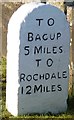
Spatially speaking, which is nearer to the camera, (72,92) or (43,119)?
(43,119)

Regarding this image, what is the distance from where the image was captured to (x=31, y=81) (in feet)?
16.3

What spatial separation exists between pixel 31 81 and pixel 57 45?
1.47 ft

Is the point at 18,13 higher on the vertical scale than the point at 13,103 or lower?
higher

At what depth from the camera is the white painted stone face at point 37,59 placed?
4867 millimetres

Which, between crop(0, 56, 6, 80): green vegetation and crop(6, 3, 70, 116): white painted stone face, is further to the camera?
crop(0, 56, 6, 80): green vegetation

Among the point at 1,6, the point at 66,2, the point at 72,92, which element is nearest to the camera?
the point at 72,92

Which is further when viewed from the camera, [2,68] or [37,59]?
[2,68]

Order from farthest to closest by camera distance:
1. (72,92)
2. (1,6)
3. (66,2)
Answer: (1,6)
(66,2)
(72,92)

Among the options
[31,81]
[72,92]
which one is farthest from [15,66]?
[72,92]

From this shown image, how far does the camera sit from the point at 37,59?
4938mm

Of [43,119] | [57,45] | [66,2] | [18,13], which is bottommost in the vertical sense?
[43,119]

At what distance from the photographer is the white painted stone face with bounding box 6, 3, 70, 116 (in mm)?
4867

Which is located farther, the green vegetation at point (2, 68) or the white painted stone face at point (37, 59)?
the green vegetation at point (2, 68)

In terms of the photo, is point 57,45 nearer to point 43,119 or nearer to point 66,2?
point 43,119
